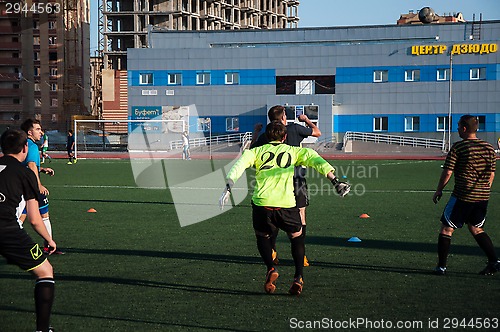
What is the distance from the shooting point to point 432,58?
67.4 m

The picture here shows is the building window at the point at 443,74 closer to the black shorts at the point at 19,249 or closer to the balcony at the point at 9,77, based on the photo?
the black shorts at the point at 19,249

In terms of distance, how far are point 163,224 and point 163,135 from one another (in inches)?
2035

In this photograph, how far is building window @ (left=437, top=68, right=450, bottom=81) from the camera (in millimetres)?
67562

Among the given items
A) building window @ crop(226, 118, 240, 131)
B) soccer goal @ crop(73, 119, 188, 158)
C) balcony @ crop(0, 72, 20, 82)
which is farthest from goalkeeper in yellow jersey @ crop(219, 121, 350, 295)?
balcony @ crop(0, 72, 20, 82)

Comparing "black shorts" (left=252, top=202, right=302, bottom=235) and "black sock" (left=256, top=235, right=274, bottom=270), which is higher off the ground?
"black shorts" (left=252, top=202, right=302, bottom=235)

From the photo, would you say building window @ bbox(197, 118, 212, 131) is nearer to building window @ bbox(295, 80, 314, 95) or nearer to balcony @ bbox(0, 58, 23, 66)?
building window @ bbox(295, 80, 314, 95)

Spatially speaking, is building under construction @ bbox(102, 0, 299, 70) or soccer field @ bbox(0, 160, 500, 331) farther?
building under construction @ bbox(102, 0, 299, 70)

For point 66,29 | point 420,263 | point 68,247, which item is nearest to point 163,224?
point 68,247

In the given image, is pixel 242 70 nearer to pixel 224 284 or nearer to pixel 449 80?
pixel 449 80

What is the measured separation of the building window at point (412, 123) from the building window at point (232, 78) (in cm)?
1518

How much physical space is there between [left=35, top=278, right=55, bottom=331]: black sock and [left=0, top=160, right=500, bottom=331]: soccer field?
0.59 m

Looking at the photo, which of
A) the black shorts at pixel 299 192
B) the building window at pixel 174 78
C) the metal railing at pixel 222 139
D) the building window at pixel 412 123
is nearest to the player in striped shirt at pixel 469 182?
the black shorts at pixel 299 192

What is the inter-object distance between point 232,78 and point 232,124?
161 inches

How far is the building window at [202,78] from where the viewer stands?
72375 millimetres
